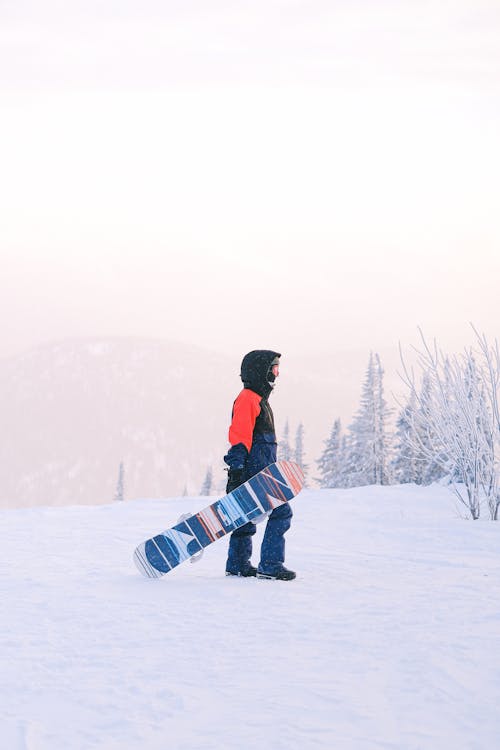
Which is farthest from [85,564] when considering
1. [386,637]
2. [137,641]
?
[386,637]

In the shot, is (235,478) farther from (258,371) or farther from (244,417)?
(258,371)

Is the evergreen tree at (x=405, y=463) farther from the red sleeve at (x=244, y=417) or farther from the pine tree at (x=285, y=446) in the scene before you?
the red sleeve at (x=244, y=417)

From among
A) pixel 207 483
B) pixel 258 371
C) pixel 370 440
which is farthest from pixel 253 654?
pixel 207 483

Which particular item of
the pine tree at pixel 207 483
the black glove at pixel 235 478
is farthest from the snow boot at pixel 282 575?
the pine tree at pixel 207 483

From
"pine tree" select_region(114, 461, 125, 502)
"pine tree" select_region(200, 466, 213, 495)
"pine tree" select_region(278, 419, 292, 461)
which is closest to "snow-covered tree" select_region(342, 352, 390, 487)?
"pine tree" select_region(278, 419, 292, 461)

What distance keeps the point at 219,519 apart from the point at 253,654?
6.95 ft

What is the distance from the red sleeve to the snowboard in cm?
29

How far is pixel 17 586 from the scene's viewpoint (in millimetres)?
4949

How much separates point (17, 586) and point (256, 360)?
2.39 meters

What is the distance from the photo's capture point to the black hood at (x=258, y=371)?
5.60 meters

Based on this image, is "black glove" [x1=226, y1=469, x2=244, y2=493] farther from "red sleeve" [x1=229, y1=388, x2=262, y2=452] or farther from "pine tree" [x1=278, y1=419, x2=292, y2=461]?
"pine tree" [x1=278, y1=419, x2=292, y2=461]

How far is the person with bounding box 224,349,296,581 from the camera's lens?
17.5ft

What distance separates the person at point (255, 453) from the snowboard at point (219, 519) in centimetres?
17

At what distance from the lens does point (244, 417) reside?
545 cm
